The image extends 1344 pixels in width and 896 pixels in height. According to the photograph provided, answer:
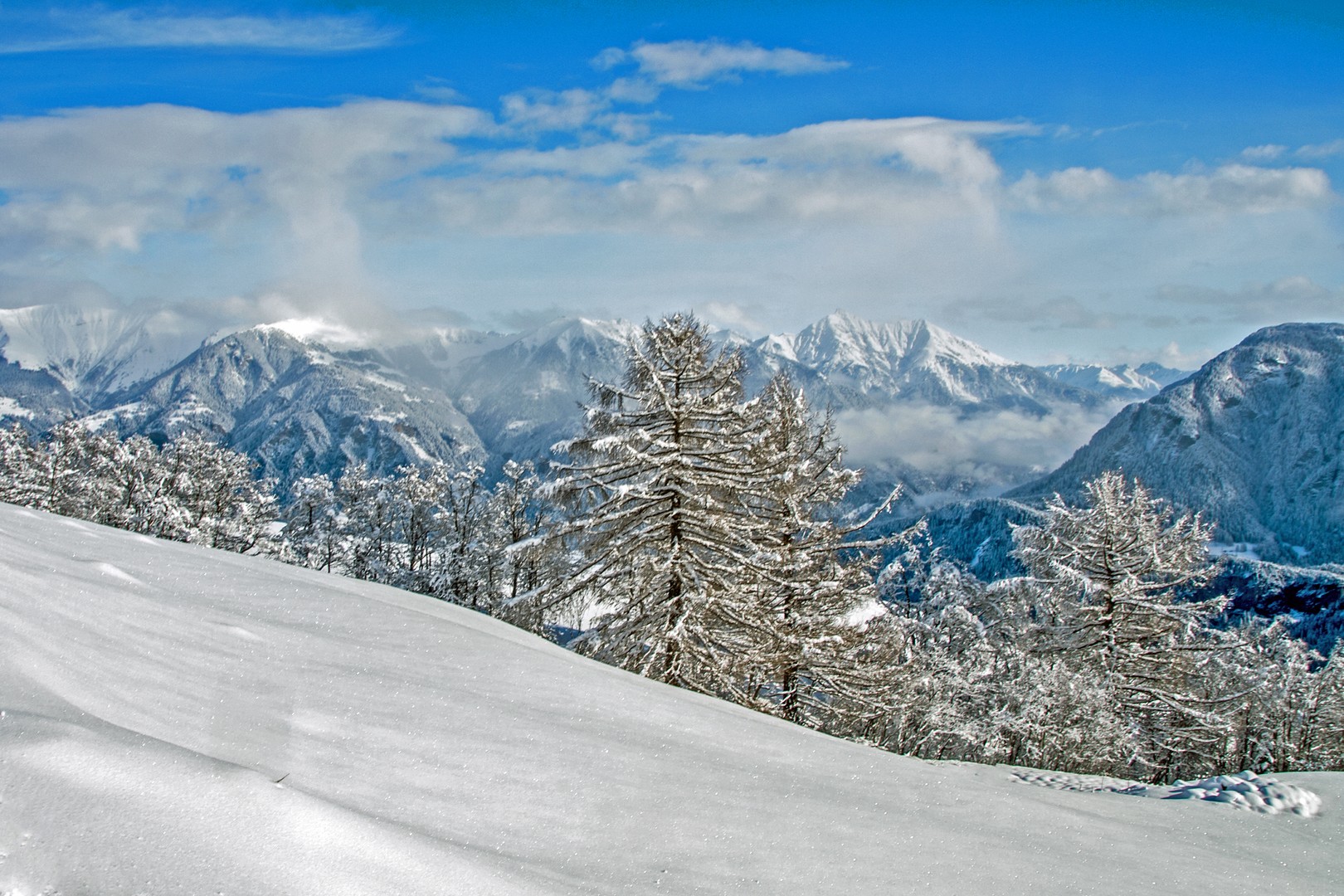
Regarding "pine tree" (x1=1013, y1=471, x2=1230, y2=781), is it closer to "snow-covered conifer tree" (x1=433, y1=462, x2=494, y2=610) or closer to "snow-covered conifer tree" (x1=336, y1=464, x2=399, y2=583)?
"snow-covered conifer tree" (x1=433, y1=462, x2=494, y2=610)

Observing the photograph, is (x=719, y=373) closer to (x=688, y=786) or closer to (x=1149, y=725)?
(x=688, y=786)

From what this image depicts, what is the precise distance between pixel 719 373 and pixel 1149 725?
14744 mm

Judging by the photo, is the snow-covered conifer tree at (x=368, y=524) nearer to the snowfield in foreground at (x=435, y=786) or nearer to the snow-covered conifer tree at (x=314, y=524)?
the snow-covered conifer tree at (x=314, y=524)

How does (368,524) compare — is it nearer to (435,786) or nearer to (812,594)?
(812,594)

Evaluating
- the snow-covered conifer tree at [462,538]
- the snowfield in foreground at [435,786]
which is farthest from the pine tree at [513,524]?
the snowfield in foreground at [435,786]

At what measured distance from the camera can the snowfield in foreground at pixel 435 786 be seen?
259cm

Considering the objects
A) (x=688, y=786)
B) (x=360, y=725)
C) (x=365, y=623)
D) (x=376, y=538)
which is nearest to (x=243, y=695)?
(x=360, y=725)

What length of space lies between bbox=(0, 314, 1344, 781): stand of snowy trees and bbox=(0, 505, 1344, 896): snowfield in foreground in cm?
657

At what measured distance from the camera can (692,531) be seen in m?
12.9

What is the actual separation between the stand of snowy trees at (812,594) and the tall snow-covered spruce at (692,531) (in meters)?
0.04

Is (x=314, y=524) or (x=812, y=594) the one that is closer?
(x=812, y=594)

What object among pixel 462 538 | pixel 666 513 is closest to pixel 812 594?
pixel 666 513

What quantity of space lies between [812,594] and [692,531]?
3.28 meters

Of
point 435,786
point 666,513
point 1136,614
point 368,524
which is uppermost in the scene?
point 666,513
